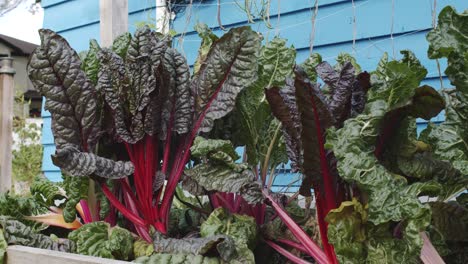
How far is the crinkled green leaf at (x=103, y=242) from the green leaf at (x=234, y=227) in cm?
20

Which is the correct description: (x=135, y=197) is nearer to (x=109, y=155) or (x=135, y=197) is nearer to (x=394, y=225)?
(x=109, y=155)

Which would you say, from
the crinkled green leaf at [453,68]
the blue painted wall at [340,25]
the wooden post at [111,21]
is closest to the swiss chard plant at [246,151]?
the crinkled green leaf at [453,68]

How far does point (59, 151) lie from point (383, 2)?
64.6 inches

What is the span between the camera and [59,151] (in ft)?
4.19

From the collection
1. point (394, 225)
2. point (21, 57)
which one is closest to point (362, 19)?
point (394, 225)

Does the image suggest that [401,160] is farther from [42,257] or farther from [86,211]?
[86,211]

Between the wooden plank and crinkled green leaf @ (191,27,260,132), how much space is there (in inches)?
16.7

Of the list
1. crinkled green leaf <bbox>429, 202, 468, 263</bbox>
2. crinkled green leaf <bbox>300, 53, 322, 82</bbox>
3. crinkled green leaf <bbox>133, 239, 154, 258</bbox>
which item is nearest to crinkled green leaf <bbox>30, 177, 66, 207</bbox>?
crinkled green leaf <bbox>133, 239, 154, 258</bbox>

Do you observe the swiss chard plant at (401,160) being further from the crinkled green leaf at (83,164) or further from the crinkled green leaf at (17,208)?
the crinkled green leaf at (17,208)

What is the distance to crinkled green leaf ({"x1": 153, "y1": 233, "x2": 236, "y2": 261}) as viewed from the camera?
114cm

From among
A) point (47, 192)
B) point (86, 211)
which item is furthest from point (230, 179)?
point (47, 192)

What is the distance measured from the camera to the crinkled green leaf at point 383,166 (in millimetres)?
955

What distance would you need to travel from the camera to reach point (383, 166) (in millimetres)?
1044

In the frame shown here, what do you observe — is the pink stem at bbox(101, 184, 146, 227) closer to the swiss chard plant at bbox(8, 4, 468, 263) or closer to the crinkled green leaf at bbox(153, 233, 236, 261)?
the swiss chard plant at bbox(8, 4, 468, 263)
